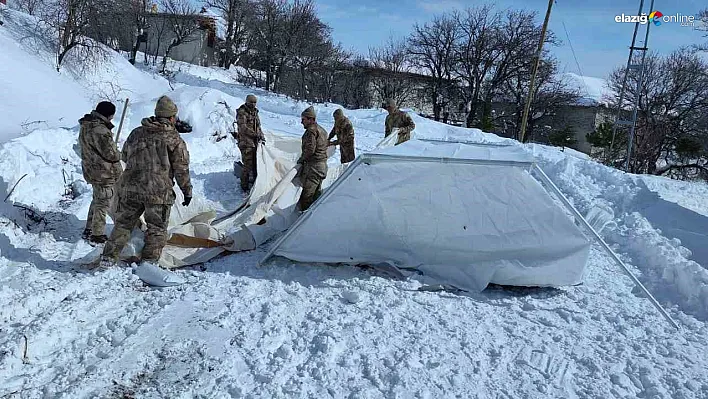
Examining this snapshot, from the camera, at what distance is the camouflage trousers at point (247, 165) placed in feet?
24.1

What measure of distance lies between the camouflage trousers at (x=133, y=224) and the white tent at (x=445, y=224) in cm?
102

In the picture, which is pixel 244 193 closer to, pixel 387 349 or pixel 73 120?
pixel 387 349

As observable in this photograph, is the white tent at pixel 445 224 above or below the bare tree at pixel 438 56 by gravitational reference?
below

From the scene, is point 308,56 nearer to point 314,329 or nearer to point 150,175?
point 150,175

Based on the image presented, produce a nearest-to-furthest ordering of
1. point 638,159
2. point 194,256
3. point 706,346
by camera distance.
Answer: point 706,346 < point 194,256 < point 638,159

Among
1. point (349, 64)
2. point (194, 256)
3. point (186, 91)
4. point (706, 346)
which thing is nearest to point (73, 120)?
point (186, 91)

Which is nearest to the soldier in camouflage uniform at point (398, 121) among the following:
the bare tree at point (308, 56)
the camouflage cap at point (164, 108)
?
the camouflage cap at point (164, 108)

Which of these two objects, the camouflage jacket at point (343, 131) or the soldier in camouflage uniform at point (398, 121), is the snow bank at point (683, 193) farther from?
the camouflage jacket at point (343, 131)

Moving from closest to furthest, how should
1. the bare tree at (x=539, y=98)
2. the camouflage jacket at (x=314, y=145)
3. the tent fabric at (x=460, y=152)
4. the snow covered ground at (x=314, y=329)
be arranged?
the snow covered ground at (x=314, y=329)
the tent fabric at (x=460, y=152)
the camouflage jacket at (x=314, y=145)
the bare tree at (x=539, y=98)

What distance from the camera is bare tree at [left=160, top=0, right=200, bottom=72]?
3366 centimetres

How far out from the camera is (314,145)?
5727 millimetres

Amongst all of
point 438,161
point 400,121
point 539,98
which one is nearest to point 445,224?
point 438,161

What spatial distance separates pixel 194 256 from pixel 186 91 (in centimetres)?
715

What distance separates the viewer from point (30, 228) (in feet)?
16.0
